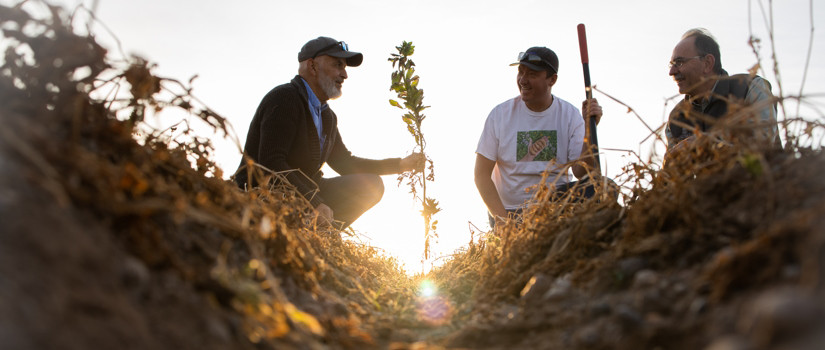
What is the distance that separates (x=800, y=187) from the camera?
1841 millimetres

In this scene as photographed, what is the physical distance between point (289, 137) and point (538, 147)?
7.18ft

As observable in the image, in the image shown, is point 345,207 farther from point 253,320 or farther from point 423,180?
point 253,320

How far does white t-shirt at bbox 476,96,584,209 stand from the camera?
17.5ft

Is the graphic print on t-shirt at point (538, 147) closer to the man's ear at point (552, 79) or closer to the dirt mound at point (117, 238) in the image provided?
the man's ear at point (552, 79)

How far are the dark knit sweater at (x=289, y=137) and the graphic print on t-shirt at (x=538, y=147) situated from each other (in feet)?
5.85

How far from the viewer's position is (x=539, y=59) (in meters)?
5.25

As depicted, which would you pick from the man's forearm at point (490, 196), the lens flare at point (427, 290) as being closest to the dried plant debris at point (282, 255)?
the lens flare at point (427, 290)

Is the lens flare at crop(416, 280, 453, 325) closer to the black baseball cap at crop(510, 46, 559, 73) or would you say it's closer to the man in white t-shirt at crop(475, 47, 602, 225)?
the man in white t-shirt at crop(475, 47, 602, 225)

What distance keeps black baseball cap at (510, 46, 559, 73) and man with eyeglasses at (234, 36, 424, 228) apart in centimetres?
132

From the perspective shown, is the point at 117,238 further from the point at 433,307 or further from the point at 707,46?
the point at 707,46

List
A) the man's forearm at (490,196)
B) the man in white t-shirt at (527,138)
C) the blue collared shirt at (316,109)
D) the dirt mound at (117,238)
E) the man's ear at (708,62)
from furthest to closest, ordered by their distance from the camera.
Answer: the man's forearm at (490,196), the man in white t-shirt at (527,138), the blue collared shirt at (316,109), the man's ear at (708,62), the dirt mound at (117,238)

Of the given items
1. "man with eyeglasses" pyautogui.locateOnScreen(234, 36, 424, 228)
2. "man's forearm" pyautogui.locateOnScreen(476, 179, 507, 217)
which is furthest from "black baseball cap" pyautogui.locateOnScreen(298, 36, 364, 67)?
"man's forearm" pyautogui.locateOnScreen(476, 179, 507, 217)

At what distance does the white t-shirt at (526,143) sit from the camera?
534 centimetres

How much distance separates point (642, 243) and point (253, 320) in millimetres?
1346
